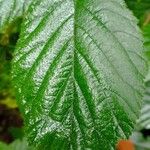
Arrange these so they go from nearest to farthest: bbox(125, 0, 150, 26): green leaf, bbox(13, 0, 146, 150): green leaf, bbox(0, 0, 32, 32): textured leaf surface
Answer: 1. bbox(13, 0, 146, 150): green leaf
2. bbox(0, 0, 32, 32): textured leaf surface
3. bbox(125, 0, 150, 26): green leaf

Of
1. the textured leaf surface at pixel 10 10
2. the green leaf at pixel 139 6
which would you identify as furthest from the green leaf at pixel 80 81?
the green leaf at pixel 139 6

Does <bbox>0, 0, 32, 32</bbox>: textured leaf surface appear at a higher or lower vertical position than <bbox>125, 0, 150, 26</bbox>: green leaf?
lower

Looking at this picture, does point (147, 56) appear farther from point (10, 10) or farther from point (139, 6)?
point (10, 10)

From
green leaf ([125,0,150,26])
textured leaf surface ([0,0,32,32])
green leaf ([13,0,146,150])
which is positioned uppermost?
green leaf ([125,0,150,26])

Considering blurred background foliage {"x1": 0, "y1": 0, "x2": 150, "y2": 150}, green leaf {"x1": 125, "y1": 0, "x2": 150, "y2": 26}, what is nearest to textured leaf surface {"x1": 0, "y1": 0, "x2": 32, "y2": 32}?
blurred background foliage {"x1": 0, "y1": 0, "x2": 150, "y2": 150}

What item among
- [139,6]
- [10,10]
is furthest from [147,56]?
[10,10]

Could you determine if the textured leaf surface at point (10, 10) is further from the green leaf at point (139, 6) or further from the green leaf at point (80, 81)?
the green leaf at point (139, 6)

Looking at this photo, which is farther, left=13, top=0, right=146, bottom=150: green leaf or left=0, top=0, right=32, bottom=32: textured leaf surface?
left=0, top=0, right=32, bottom=32: textured leaf surface

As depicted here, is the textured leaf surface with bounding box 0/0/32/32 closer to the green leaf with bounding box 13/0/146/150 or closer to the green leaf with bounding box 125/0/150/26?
the green leaf with bounding box 13/0/146/150

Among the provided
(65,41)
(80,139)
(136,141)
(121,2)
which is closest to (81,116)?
(80,139)

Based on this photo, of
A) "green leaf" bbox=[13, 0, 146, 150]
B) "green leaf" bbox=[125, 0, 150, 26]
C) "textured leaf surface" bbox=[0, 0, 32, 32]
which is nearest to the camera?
"green leaf" bbox=[13, 0, 146, 150]
